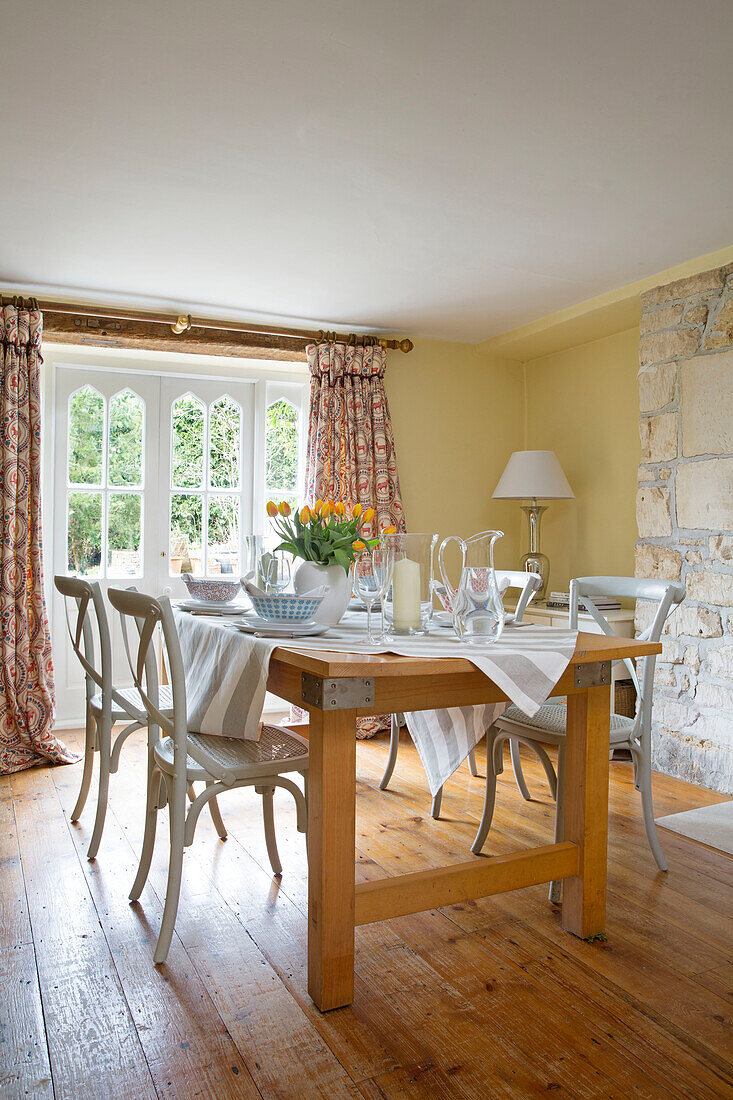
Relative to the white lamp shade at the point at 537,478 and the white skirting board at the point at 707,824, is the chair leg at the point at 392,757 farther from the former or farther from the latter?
the white lamp shade at the point at 537,478

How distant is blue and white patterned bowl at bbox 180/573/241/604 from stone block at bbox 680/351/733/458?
2.17 m

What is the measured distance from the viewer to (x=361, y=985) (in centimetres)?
179

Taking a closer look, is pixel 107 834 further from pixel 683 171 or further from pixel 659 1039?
pixel 683 171

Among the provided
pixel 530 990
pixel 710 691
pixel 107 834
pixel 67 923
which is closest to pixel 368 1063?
pixel 530 990

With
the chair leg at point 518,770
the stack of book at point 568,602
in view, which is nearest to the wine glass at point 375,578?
the chair leg at point 518,770

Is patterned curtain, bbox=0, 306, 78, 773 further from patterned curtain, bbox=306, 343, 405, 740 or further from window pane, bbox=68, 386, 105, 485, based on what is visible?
patterned curtain, bbox=306, 343, 405, 740

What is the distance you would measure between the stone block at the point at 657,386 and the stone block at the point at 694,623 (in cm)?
95

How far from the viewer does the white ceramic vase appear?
86.1 inches

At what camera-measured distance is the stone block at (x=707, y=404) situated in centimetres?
331

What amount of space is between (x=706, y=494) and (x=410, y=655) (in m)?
2.29

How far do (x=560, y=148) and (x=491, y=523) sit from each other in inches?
109

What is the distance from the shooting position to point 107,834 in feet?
8.95

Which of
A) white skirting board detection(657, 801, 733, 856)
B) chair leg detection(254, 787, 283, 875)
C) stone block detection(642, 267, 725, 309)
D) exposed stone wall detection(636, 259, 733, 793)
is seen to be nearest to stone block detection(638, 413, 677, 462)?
exposed stone wall detection(636, 259, 733, 793)

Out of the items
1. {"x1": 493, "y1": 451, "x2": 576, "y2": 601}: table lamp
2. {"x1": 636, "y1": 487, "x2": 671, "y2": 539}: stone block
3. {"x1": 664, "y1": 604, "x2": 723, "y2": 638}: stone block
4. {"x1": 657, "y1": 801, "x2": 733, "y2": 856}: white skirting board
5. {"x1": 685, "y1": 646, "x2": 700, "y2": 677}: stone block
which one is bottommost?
{"x1": 657, "y1": 801, "x2": 733, "y2": 856}: white skirting board
